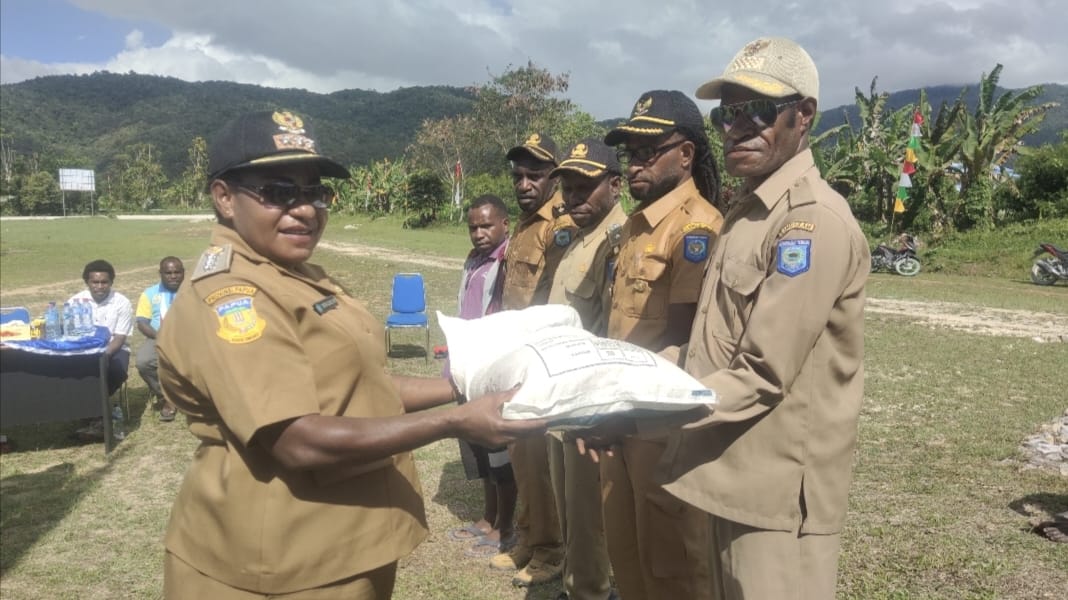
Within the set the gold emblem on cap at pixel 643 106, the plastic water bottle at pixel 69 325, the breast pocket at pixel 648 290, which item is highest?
the gold emblem on cap at pixel 643 106

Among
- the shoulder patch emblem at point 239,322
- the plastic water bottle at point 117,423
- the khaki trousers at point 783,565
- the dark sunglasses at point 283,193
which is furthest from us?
the plastic water bottle at point 117,423

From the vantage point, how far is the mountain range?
10706 centimetres

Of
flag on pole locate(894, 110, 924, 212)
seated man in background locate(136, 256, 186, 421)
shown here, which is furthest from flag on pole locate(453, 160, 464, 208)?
seated man in background locate(136, 256, 186, 421)

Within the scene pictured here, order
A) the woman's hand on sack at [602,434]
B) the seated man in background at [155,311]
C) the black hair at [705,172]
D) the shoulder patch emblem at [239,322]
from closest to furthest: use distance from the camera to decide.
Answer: the shoulder patch emblem at [239,322]
the woman's hand on sack at [602,434]
the black hair at [705,172]
the seated man in background at [155,311]

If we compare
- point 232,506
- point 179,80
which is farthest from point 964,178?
point 179,80

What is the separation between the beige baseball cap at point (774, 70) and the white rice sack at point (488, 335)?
823 mm

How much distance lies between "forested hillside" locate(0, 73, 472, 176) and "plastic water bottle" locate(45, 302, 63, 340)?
86693 mm

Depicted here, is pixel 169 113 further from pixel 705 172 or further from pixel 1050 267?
pixel 705 172

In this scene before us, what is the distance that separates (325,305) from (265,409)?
0.99 ft

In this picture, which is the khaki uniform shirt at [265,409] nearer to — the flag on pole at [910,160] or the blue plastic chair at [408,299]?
the blue plastic chair at [408,299]

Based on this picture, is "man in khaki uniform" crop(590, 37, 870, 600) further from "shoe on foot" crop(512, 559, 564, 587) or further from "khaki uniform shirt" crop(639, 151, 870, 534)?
"shoe on foot" crop(512, 559, 564, 587)

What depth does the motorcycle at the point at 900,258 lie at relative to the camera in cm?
1716

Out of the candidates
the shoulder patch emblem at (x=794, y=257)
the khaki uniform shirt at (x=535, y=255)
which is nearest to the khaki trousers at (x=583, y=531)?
the khaki uniform shirt at (x=535, y=255)

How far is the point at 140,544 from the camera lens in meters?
4.31
